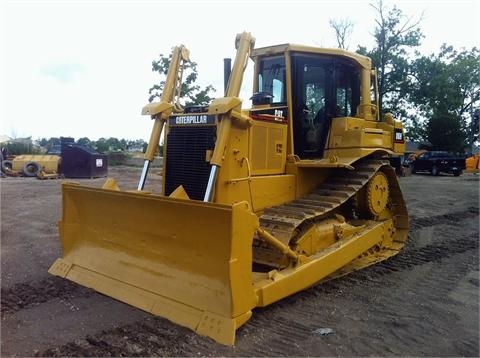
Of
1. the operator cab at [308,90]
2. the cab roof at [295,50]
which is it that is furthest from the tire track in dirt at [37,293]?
the cab roof at [295,50]

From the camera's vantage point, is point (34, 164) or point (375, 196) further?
point (34, 164)

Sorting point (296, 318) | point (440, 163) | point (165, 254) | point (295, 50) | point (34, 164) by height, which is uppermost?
point (295, 50)

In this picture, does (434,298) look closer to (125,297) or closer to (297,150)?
(297,150)

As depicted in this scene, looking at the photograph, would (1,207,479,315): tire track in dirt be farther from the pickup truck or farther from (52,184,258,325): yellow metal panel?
the pickup truck

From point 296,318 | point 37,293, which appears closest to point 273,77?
point 296,318

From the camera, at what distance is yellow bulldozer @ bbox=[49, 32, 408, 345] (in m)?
4.05

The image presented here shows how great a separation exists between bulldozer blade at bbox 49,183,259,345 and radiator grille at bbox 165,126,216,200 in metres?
0.86

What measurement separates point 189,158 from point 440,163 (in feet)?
77.2

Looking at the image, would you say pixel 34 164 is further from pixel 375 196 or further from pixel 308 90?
pixel 375 196

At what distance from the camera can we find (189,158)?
17.3 feet

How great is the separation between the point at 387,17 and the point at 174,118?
91.6ft

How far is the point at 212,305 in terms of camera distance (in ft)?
13.0

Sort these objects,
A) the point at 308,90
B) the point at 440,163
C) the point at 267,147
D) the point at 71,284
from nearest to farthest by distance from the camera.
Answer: the point at 71,284 < the point at 267,147 < the point at 308,90 < the point at 440,163

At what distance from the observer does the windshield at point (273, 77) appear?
19.6ft
